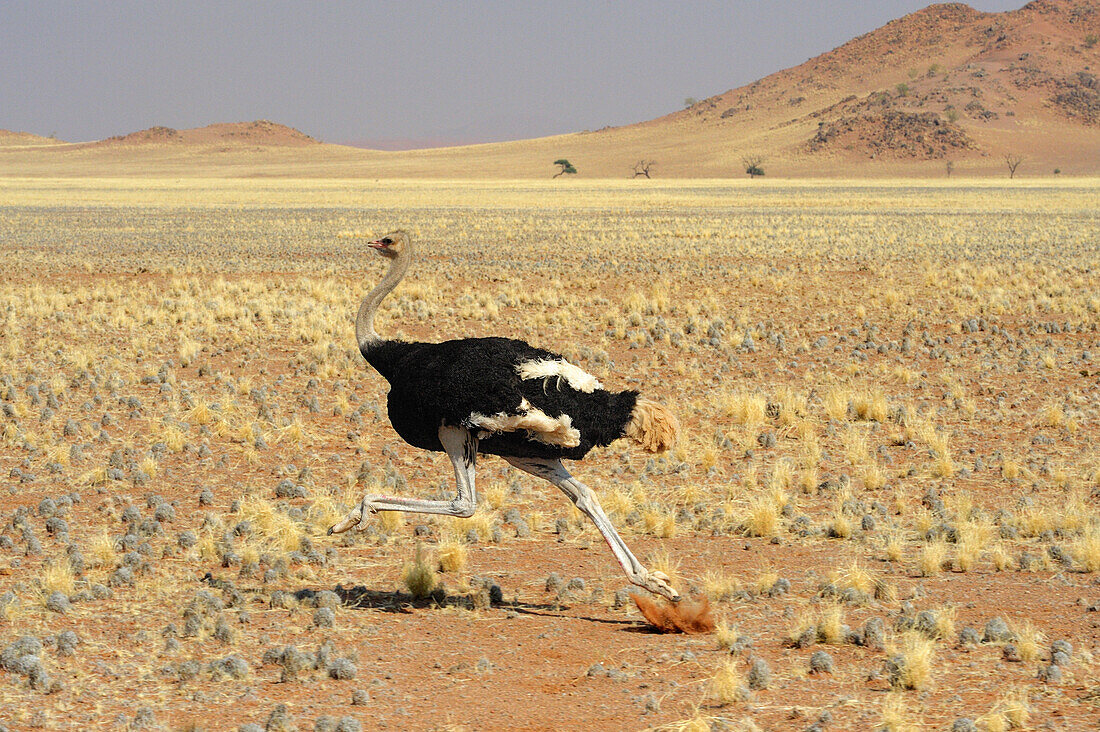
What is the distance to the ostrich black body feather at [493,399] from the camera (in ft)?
19.5

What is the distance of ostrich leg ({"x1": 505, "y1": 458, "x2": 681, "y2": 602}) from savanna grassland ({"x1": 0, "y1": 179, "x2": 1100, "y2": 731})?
27 cm

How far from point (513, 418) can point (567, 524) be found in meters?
2.30

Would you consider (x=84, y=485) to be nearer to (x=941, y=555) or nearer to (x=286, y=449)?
(x=286, y=449)

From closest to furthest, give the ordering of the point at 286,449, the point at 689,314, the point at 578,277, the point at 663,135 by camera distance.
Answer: the point at 286,449 → the point at 689,314 → the point at 578,277 → the point at 663,135

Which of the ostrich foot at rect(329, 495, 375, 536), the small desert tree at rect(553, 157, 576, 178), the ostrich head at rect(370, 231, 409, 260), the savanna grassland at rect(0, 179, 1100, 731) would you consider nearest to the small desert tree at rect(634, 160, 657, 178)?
the small desert tree at rect(553, 157, 576, 178)

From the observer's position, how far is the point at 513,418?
5859 mm

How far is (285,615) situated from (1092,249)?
2852cm

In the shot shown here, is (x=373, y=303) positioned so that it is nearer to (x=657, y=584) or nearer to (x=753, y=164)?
(x=657, y=584)

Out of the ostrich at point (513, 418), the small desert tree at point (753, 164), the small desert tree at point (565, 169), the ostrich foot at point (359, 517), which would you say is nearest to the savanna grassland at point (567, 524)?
the ostrich foot at point (359, 517)

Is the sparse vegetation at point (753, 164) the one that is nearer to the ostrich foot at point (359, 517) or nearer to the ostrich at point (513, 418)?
the ostrich at point (513, 418)

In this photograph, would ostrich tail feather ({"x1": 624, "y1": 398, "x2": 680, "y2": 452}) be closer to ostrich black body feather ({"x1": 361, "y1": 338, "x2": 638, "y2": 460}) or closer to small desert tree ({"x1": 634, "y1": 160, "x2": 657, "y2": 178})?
ostrich black body feather ({"x1": 361, "y1": 338, "x2": 638, "y2": 460})

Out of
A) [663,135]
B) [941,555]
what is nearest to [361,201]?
[941,555]

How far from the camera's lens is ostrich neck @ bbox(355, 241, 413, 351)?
6.75 metres

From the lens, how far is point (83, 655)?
17.9ft
